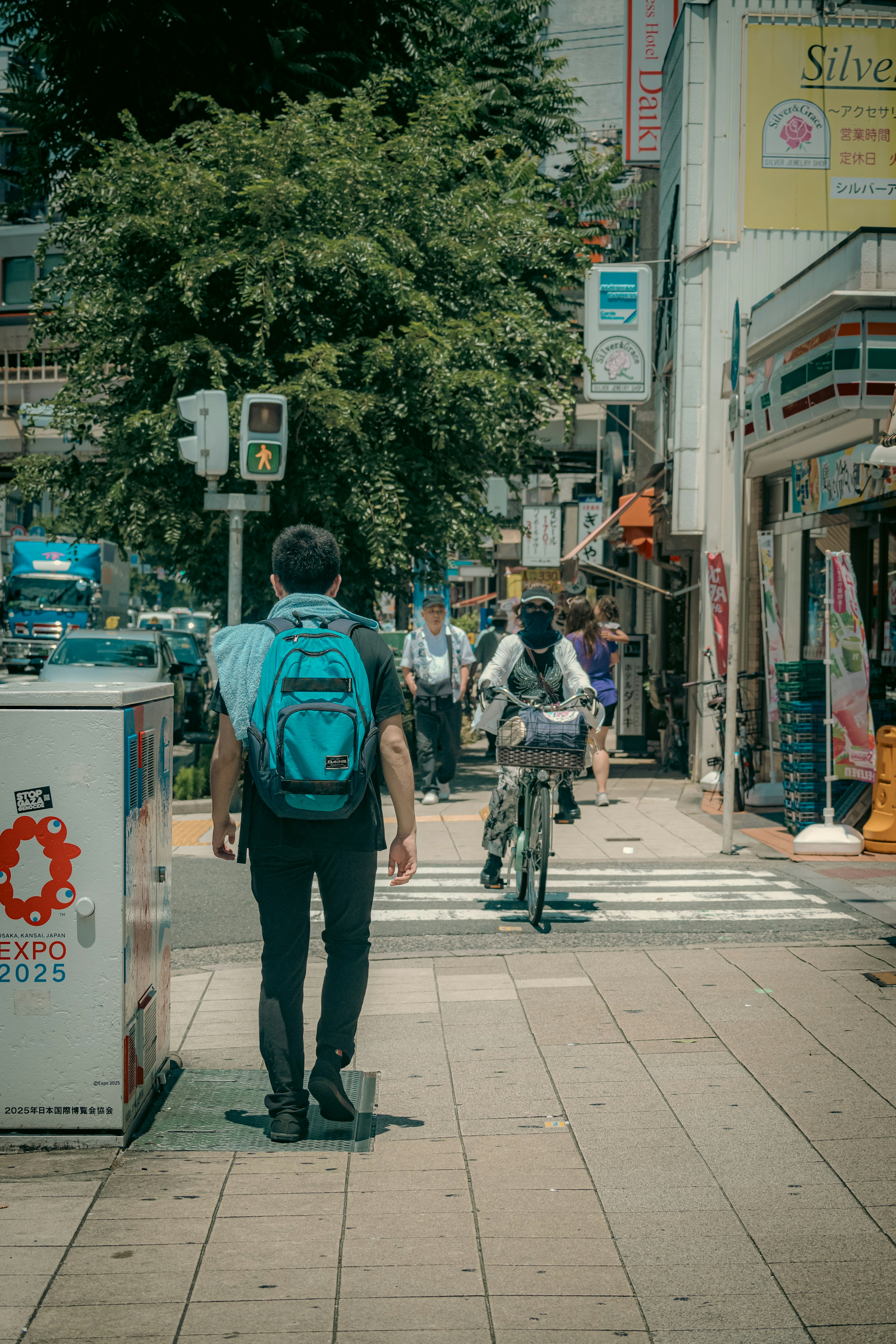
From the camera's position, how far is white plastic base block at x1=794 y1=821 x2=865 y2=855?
10.4 m

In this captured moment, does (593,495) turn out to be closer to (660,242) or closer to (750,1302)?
(660,242)

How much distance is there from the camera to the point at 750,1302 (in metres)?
3.42

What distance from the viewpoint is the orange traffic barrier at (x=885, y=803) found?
10406 mm

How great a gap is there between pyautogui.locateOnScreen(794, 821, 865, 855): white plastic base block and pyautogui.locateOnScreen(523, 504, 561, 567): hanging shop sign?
2021 cm

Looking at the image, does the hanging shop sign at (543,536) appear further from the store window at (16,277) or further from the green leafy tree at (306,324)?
the store window at (16,277)

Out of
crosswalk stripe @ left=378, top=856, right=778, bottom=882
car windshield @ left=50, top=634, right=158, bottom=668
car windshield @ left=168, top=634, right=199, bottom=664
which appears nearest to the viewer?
Answer: crosswalk stripe @ left=378, top=856, right=778, bottom=882

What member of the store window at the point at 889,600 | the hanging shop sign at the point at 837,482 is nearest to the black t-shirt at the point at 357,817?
the hanging shop sign at the point at 837,482

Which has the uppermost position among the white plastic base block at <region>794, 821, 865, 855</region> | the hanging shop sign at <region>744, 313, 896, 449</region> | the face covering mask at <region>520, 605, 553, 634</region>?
the hanging shop sign at <region>744, 313, 896, 449</region>

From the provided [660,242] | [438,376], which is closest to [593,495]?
[660,242]

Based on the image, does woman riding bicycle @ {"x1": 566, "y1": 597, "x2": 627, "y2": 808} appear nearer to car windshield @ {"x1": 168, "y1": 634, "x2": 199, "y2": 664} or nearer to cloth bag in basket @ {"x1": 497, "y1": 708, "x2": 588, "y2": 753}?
cloth bag in basket @ {"x1": 497, "y1": 708, "x2": 588, "y2": 753}

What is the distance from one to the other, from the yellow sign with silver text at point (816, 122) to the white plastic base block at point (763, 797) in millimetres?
6303

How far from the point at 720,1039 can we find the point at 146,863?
7.90 ft

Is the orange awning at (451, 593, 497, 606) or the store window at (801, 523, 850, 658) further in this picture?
the orange awning at (451, 593, 497, 606)

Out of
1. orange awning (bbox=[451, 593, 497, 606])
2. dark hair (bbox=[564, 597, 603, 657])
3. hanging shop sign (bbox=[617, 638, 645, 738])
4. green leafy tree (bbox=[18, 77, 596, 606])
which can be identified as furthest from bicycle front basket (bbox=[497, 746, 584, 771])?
orange awning (bbox=[451, 593, 497, 606])
